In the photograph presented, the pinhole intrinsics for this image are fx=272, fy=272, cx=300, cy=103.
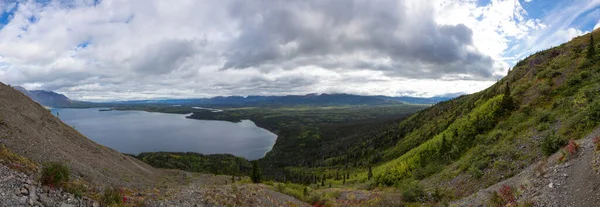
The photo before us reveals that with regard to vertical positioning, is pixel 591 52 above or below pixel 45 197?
above

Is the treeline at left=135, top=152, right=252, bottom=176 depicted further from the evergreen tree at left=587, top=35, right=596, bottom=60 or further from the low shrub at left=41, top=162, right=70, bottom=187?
the evergreen tree at left=587, top=35, right=596, bottom=60

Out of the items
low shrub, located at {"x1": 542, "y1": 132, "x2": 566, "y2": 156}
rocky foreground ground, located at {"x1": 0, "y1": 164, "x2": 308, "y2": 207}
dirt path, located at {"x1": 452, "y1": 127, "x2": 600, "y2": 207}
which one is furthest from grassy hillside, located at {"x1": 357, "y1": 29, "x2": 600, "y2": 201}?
rocky foreground ground, located at {"x1": 0, "y1": 164, "x2": 308, "y2": 207}

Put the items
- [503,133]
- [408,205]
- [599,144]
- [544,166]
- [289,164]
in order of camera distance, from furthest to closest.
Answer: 1. [289,164]
2. [503,133]
3. [408,205]
4. [544,166]
5. [599,144]

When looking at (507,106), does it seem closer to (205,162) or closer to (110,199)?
(110,199)

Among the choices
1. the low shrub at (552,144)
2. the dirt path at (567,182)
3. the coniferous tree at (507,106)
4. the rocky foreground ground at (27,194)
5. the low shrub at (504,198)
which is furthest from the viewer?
the coniferous tree at (507,106)

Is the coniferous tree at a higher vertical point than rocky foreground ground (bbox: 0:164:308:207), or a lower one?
higher

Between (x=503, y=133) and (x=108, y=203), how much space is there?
3987 cm

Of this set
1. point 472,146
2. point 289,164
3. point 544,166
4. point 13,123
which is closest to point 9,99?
point 13,123

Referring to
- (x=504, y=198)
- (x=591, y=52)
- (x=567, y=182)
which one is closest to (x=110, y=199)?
(x=504, y=198)

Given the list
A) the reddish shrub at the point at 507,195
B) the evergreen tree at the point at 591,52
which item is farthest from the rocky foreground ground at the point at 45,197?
the evergreen tree at the point at 591,52

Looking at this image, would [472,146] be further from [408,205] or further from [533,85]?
[408,205]

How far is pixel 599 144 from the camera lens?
1466 centimetres

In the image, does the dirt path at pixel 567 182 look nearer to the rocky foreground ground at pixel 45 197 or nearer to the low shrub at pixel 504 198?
the low shrub at pixel 504 198

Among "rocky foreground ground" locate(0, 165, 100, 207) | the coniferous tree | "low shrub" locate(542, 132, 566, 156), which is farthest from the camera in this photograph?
the coniferous tree
